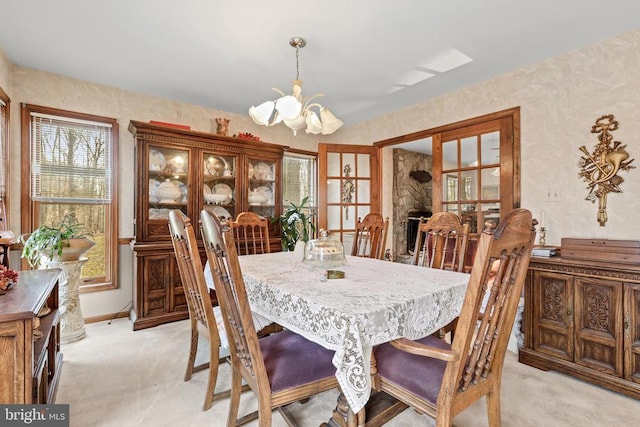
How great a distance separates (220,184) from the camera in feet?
11.8

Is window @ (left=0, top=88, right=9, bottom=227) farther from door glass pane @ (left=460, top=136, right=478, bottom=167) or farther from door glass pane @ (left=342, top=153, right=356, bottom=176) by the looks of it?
door glass pane @ (left=460, top=136, right=478, bottom=167)

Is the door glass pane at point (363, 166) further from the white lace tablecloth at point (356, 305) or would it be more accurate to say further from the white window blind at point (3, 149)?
the white window blind at point (3, 149)

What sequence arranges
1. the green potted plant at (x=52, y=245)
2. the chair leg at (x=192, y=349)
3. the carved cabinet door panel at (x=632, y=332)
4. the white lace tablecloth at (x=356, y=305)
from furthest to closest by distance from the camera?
the green potted plant at (x=52, y=245), the chair leg at (x=192, y=349), the carved cabinet door panel at (x=632, y=332), the white lace tablecloth at (x=356, y=305)

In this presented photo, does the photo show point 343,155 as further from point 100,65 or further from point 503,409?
point 503,409

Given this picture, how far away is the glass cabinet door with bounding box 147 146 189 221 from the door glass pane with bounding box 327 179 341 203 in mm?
1659

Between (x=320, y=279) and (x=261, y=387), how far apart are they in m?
0.58

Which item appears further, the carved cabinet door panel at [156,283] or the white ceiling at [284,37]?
the carved cabinet door panel at [156,283]

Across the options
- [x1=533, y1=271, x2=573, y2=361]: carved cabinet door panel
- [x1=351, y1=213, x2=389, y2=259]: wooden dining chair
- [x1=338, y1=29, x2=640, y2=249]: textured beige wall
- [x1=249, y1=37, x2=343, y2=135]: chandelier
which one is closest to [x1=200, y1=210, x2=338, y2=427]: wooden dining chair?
[x1=249, y1=37, x2=343, y2=135]: chandelier

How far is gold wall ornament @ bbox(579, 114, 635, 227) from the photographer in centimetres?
229

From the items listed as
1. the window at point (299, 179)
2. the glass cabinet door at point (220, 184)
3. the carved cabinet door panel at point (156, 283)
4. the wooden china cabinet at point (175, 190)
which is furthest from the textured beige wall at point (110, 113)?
the window at point (299, 179)

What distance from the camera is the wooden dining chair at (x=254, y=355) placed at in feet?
3.71

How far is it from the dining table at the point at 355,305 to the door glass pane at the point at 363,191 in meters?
2.25

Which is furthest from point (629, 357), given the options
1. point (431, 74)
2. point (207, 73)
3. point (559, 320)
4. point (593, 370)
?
point (207, 73)

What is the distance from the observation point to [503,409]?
5.79ft
